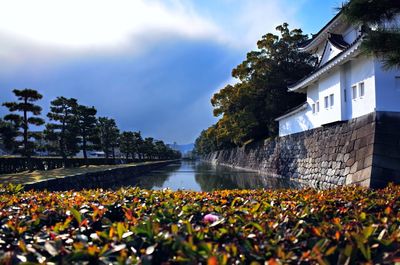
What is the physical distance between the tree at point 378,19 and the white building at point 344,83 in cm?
434

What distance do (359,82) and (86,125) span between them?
820 inches

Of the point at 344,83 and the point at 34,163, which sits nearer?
the point at 344,83

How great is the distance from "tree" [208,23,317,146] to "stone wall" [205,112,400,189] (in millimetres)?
5123

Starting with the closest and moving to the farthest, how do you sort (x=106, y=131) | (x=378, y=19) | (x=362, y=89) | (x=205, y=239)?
1. (x=205, y=239)
2. (x=378, y=19)
3. (x=362, y=89)
4. (x=106, y=131)

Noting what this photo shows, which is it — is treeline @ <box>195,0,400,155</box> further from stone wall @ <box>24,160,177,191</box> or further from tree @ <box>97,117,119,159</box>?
tree @ <box>97,117,119,159</box>

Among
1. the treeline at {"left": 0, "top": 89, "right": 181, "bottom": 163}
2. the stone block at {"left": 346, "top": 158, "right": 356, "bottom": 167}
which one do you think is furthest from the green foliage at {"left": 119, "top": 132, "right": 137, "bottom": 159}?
the stone block at {"left": 346, "top": 158, "right": 356, "bottom": 167}

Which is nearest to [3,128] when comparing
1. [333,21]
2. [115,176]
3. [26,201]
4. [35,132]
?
[35,132]

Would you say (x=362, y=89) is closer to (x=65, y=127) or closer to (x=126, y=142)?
(x=65, y=127)

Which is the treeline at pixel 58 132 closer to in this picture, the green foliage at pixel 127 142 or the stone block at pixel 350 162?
the green foliage at pixel 127 142

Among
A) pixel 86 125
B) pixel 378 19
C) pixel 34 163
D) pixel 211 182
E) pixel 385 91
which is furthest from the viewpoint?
pixel 86 125

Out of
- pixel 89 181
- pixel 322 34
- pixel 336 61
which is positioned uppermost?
pixel 322 34

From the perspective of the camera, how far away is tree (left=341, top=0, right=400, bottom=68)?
607 centimetres

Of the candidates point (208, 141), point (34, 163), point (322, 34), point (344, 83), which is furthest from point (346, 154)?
point (208, 141)

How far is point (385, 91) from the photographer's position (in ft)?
36.9
